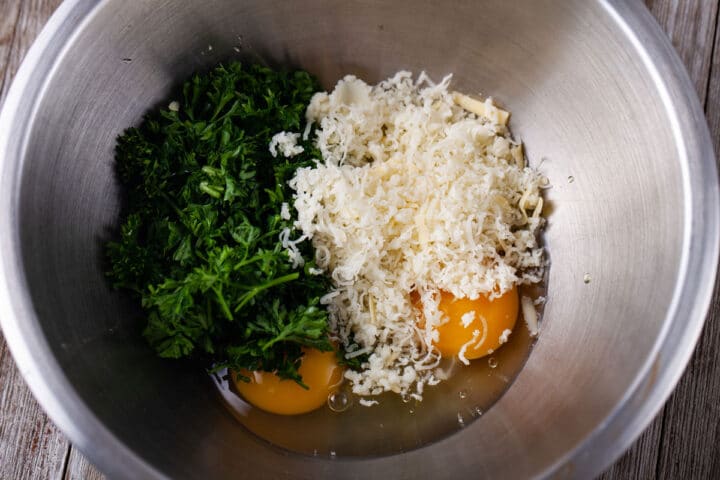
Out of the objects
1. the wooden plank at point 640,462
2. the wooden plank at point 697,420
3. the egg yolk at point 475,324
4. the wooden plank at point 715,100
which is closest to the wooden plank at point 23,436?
the egg yolk at point 475,324

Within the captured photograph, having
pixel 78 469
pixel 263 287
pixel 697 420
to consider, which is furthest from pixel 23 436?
pixel 697 420

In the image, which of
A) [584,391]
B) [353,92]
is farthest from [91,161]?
[584,391]

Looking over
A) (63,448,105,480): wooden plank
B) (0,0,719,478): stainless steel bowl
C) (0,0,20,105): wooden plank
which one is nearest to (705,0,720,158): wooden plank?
(0,0,719,478): stainless steel bowl

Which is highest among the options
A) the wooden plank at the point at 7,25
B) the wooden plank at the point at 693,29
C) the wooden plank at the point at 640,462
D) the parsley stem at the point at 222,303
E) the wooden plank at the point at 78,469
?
the wooden plank at the point at 693,29

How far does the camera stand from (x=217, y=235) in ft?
5.78

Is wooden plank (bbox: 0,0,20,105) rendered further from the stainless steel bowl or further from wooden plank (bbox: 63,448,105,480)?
wooden plank (bbox: 63,448,105,480)

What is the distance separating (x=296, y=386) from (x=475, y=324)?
2.06 feet

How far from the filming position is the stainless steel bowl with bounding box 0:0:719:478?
5.03 feet

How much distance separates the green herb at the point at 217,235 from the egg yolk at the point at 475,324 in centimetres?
42

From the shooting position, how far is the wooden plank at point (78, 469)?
1985 mm

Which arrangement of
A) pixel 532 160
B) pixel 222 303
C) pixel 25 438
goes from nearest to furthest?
pixel 222 303, pixel 25 438, pixel 532 160

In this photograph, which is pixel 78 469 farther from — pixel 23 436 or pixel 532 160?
pixel 532 160

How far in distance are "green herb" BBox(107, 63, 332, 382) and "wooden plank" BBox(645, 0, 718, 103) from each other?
57.3 inches

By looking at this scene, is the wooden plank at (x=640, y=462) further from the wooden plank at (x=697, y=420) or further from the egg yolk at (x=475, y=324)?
the egg yolk at (x=475, y=324)
